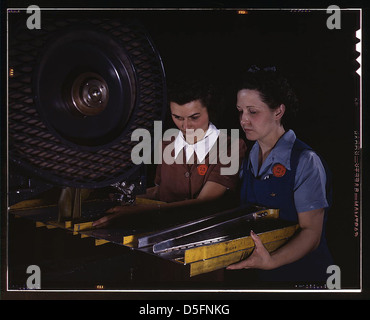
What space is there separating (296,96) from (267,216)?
46 centimetres

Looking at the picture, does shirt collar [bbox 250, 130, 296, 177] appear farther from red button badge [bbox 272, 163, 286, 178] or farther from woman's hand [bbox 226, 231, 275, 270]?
woman's hand [bbox 226, 231, 275, 270]

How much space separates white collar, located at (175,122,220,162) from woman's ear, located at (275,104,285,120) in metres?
0.22

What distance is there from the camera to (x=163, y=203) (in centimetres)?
136

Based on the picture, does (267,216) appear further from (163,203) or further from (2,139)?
(2,139)

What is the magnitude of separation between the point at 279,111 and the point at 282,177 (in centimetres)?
24

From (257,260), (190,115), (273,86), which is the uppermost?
(273,86)

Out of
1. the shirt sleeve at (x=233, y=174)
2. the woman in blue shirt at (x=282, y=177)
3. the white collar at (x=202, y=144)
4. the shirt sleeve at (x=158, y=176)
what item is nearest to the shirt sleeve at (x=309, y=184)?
the woman in blue shirt at (x=282, y=177)

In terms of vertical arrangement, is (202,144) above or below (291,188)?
above

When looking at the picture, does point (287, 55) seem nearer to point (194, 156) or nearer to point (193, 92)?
point (193, 92)

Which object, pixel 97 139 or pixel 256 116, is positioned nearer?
pixel 97 139

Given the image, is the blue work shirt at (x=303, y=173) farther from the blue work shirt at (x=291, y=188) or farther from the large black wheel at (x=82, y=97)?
the large black wheel at (x=82, y=97)

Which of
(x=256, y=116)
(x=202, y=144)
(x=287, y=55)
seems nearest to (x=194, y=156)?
(x=202, y=144)

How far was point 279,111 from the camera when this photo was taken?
1326 millimetres

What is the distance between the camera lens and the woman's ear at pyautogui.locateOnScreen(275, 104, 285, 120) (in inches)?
52.2
